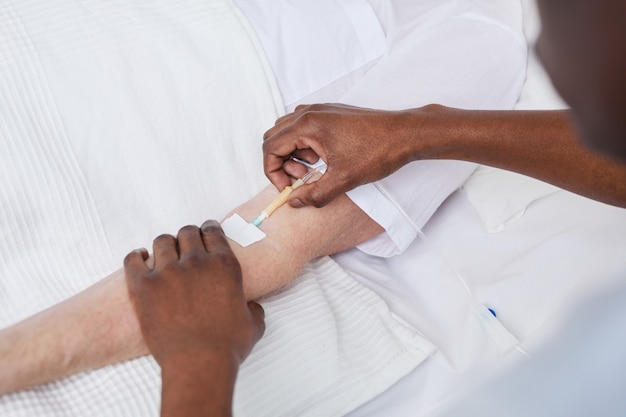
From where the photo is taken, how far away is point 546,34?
0.51 meters

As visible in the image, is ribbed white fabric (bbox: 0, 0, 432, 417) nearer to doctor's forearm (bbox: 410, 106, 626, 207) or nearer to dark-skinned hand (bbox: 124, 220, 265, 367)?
dark-skinned hand (bbox: 124, 220, 265, 367)

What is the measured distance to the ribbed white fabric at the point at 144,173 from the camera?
97 cm

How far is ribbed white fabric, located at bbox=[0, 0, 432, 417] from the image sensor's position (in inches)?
38.3

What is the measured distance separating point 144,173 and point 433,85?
1.61 feet

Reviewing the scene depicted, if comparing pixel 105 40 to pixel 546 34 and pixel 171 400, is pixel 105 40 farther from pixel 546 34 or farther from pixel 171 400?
pixel 546 34

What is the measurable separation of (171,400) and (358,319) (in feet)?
1.42

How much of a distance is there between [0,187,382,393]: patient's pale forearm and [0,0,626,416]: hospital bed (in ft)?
0.09

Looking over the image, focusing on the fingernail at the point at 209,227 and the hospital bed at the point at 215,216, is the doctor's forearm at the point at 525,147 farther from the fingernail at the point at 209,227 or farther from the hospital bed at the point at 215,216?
the fingernail at the point at 209,227

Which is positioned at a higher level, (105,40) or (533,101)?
(105,40)

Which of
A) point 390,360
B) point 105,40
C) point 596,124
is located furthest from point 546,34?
point 105,40

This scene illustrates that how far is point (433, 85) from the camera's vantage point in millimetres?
1201

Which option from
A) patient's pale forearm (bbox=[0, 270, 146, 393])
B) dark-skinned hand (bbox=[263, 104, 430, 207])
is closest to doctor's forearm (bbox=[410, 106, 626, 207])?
dark-skinned hand (bbox=[263, 104, 430, 207])

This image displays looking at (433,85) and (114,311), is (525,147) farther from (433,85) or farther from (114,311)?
(114,311)

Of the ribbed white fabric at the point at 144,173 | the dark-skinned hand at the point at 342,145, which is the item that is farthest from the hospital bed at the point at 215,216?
the dark-skinned hand at the point at 342,145
